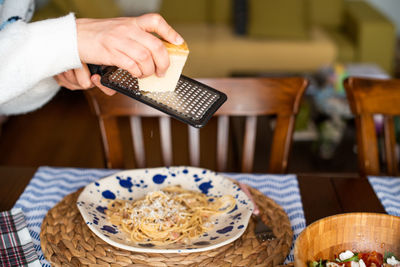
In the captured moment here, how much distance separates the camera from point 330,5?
4.11 meters

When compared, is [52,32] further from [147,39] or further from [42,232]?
[42,232]

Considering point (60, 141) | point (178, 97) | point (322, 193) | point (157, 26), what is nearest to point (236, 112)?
point (322, 193)

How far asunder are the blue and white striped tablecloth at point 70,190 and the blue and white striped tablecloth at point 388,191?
18 centimetres

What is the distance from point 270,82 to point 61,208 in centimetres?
67

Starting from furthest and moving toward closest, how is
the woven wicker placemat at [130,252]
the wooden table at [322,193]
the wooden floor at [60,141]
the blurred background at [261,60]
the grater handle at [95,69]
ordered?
the blurred background at [261,60] → the wooden floor at [60,141] → the wooden table at [322,193] → the grater handle at [95,69] → the woven wicker placemat at [130,252]

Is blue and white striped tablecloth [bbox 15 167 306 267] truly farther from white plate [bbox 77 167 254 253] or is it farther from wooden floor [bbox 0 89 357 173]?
wooden floor [bbox 0 89 357 173]

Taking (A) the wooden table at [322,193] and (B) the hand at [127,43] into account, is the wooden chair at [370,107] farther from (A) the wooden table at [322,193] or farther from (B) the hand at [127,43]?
(B) the hand at [127,43]

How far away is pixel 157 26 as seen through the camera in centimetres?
71

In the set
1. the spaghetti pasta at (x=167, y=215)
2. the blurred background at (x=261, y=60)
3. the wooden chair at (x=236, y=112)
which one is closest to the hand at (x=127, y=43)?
the spaghetti pasta at (x=167, y=215)

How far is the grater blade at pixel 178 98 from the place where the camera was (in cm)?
75

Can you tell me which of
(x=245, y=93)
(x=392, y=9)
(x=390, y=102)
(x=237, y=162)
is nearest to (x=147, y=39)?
(x=245, y=93)

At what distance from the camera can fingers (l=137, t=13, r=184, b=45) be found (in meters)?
0.70

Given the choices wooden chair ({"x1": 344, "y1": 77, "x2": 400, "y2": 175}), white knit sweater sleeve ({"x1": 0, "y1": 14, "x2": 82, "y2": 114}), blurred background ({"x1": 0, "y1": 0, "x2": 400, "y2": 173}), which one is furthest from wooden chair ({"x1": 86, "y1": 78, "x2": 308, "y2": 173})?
blurred background ({"x1": 0, "y1": 0, "x2": 400, "y2": 173})

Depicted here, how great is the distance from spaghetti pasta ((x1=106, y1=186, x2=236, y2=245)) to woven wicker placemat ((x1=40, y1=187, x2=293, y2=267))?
44 mm
